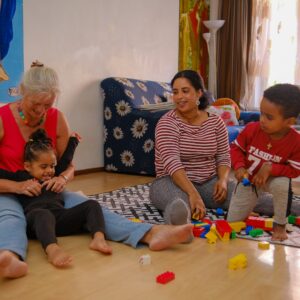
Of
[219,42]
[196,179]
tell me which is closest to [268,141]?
[196,179]

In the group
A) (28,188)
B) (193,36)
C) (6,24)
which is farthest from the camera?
(193,36)

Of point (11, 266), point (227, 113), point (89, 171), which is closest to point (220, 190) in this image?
point (11, 266)

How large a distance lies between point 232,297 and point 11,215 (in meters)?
0.84

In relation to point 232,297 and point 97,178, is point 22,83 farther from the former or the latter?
point 97,178

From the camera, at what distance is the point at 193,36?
18.2 ft

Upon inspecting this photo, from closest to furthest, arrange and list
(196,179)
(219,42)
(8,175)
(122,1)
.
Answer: (8,175), (196,179), (122,1), (219,42)

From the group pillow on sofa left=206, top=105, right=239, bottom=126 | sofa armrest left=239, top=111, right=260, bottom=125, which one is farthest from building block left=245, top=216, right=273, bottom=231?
sofa armrest left=239, top=111, right=260, bottom=125

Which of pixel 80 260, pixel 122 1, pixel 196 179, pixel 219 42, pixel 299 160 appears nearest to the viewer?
pixel 80 260

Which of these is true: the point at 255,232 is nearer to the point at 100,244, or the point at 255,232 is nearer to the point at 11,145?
the point at 100,244

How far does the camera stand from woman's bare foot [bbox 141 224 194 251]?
169 centimetres

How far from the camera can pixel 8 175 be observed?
1875mm

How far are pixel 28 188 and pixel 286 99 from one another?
1.09 m

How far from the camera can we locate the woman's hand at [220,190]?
2.40 meters

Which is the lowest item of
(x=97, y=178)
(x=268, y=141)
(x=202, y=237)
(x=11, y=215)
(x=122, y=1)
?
(x=97, y=178)
